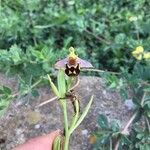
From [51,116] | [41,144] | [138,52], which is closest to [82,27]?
[138,52]

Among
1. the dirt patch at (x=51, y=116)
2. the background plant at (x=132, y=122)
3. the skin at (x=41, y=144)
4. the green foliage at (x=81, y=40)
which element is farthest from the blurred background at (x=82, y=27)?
the skin at (x=41, y=144)

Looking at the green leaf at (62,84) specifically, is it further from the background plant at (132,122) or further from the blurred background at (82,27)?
the blurred background at (82,27)

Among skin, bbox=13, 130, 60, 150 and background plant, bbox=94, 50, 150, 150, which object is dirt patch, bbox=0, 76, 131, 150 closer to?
background plant, bbox=94, 50, 150, 150

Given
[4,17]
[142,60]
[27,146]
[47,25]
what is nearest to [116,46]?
[142,60]

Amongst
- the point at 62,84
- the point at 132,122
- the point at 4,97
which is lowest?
the point at 132,122

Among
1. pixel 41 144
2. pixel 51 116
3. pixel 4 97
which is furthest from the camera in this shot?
pixel 51 116

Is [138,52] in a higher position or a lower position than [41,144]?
higher

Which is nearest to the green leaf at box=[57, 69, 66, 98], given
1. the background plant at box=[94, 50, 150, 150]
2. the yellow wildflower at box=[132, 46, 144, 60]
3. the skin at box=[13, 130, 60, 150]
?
the skin at box=[13, 130, 60, 150]

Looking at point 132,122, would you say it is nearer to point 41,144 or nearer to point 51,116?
point 51,116
